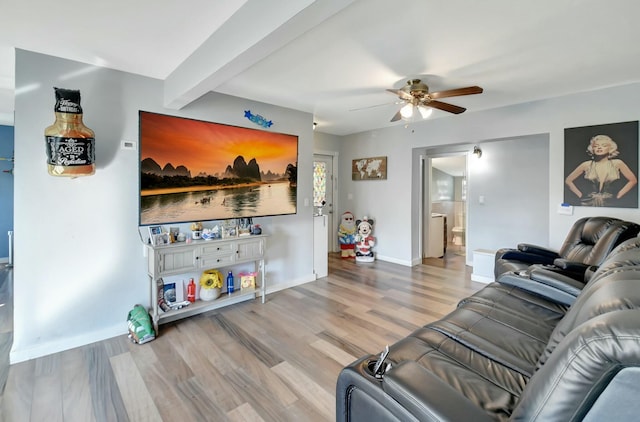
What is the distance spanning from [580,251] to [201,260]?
12.1ft

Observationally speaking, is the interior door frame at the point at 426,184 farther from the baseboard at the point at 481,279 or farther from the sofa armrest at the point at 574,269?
the sofa armrest at the point at 574,269

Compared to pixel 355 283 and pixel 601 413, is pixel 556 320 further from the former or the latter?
pixel 355 283

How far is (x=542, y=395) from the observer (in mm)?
766

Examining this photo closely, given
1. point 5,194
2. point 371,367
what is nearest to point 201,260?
point 371,367

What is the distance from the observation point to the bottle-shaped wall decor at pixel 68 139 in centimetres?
218

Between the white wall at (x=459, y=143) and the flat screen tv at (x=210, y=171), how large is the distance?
2.13m

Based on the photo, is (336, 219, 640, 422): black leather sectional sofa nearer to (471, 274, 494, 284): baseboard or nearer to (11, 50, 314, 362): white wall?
(471, 274, 494, 284): baseboard

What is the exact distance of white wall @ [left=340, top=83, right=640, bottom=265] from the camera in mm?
3188

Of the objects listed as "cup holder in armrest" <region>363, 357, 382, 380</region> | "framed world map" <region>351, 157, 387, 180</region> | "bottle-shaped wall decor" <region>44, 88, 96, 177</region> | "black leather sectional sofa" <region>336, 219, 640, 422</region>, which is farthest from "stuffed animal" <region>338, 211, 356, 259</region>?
"cup holder in armrest" <region>363, 357, 382, 380</region>

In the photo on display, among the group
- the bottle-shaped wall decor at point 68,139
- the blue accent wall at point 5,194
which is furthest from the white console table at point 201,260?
the blue accent wall at point 5,194

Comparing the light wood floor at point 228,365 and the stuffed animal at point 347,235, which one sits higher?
the stuffed animal at point 347,235

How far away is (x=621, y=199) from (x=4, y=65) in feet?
19.5

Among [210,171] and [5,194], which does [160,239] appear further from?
[5,194]

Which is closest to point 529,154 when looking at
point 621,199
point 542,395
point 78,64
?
point 621,199
